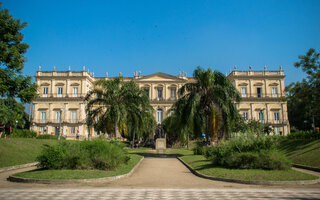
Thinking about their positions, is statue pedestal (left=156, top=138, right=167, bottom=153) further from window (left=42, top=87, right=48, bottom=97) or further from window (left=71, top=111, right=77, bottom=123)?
window (left=42, top=87, right=48, bottom=97)

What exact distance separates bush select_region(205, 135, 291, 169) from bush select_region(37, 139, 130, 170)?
479 centimetres

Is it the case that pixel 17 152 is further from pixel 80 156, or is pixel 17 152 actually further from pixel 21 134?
pixel 21 134

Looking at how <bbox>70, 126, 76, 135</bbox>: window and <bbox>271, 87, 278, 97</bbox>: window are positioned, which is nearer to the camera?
<bbox>70, 126, 76, 135</bbox>: window

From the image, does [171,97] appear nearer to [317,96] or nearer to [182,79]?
[182,79]

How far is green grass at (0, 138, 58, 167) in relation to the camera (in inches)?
512

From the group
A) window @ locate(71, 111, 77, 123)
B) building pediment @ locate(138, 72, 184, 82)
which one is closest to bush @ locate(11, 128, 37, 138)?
window @ locate(71, 111, 77, 123)

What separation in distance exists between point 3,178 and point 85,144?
3.28 meters

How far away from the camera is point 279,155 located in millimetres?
10844

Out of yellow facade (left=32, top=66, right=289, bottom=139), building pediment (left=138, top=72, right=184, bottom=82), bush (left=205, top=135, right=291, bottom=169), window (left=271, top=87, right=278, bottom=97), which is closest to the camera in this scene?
bush (left=205, top=135, right=291, bottom=169)

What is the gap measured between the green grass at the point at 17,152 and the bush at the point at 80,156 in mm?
3295

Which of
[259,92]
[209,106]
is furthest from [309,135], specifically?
[259,92]

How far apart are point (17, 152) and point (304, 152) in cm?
1657

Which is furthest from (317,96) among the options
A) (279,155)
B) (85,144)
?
(85,144)

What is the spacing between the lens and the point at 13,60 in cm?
1429
